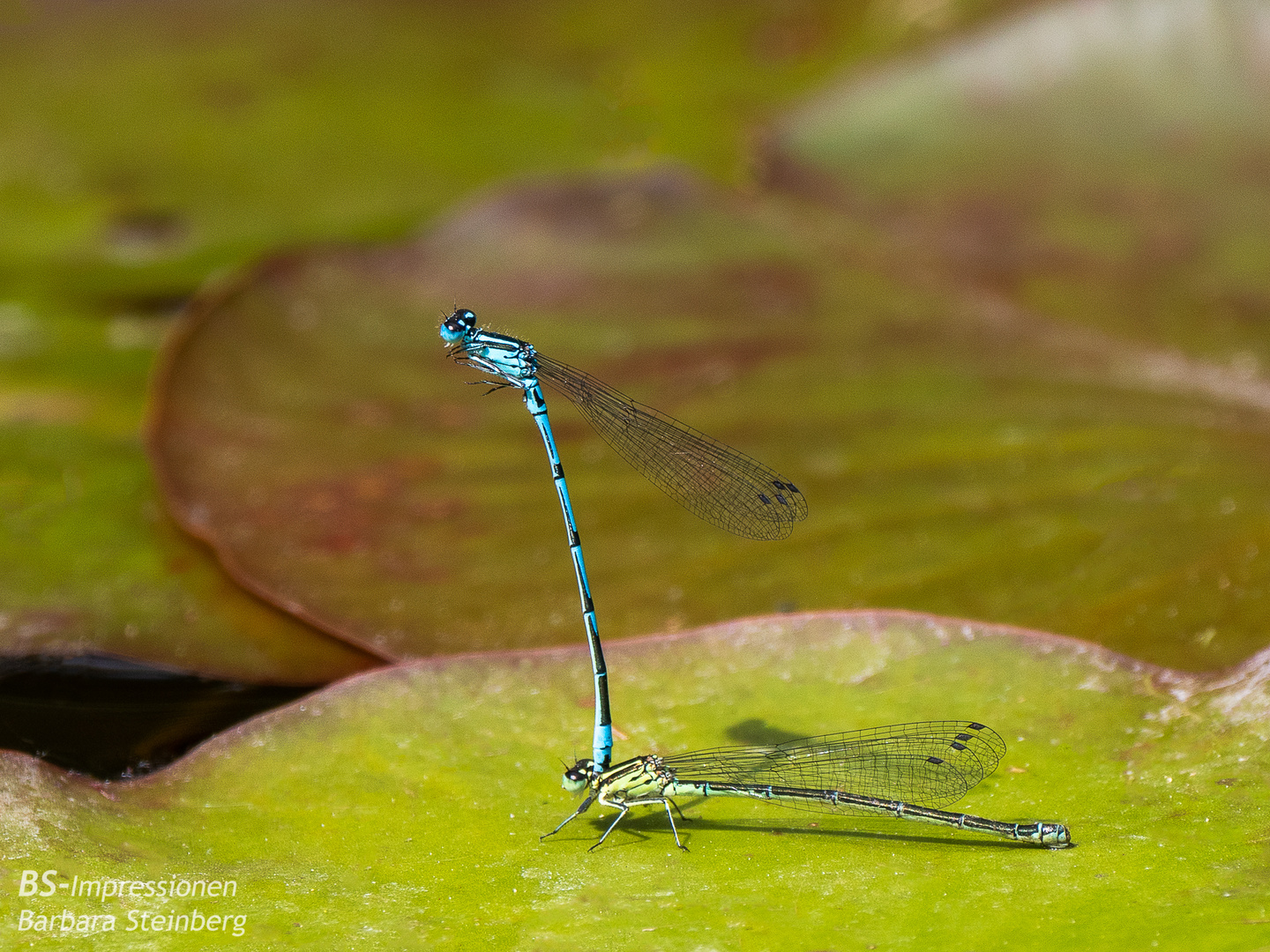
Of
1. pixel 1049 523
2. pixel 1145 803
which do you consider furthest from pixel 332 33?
pixel 1145 803

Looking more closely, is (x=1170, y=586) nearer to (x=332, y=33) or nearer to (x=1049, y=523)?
(x=1049, y=523)

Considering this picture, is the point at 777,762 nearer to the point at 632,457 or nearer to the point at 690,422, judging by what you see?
the point at 632,457

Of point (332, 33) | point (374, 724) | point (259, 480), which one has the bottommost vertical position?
point (374, 724)

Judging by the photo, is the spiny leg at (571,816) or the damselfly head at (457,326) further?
the damselfly head at (457,326)

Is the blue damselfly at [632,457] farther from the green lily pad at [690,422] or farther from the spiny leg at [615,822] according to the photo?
the green lily pad at [690,422]

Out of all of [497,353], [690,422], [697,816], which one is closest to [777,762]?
[697,816]

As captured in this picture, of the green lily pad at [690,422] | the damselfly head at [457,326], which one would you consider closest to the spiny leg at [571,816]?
the green lily pad at [690,422]
